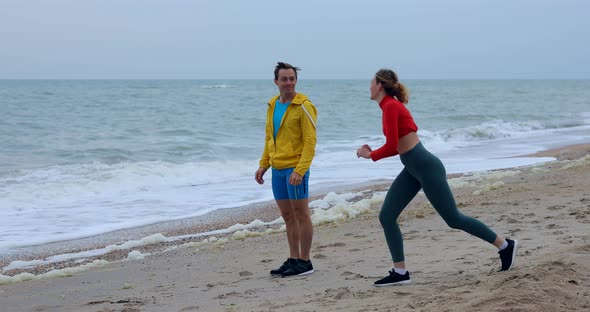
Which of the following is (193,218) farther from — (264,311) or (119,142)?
(119,142)

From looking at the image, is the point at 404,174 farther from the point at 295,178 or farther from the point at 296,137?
the point at 296,137

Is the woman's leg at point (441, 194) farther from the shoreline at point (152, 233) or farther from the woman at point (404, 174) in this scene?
the shoreline at point (152, 233)

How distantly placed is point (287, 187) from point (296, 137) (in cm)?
40

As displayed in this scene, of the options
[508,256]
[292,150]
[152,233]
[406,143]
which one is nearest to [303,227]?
[292,150]

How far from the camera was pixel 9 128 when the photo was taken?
27531mm

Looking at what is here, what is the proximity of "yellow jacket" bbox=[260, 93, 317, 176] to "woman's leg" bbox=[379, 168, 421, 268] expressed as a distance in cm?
80

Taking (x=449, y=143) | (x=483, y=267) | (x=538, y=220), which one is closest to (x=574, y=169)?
(x=538, y=220)

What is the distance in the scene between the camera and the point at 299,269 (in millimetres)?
6027

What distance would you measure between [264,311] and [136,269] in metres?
2.47

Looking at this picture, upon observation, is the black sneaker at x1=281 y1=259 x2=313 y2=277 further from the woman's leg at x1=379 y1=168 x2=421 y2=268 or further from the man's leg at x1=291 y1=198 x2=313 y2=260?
the woman's leg at x1=379 y1=168 x2=421 y2=268

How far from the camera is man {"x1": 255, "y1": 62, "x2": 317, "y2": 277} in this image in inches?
229

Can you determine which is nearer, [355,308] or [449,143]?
[355,308]

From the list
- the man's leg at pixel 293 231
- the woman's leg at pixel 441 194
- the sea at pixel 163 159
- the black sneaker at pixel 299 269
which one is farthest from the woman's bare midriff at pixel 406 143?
the sea at pixel 163 159

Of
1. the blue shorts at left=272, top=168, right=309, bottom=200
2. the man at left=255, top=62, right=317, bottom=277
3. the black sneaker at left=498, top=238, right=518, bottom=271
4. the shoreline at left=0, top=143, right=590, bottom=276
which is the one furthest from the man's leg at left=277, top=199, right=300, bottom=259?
the shoreline at left=0, top=143, right=590, bottom=276
